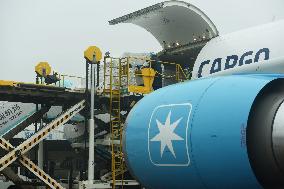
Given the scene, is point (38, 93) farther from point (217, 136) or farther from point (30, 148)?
point (217, 136)

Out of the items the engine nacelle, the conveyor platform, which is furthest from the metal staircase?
the engine nacelle

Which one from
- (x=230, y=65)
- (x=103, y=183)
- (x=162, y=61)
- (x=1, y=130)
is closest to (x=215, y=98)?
(x=230, y=65)

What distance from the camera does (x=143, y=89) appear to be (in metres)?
17.8

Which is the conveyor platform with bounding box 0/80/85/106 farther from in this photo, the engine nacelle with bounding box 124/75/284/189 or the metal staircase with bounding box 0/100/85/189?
the engine nacelle with bounding box 124/75/284/189

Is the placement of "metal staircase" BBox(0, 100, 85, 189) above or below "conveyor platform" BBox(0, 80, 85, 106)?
below

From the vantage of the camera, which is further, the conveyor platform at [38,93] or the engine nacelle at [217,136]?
the conveyor platform at [38,93]

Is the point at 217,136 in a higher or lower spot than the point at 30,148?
higher

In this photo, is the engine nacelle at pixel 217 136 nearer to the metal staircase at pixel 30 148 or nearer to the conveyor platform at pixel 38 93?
the metal staircase at pixel 30 148

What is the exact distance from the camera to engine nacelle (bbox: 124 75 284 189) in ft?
19.7

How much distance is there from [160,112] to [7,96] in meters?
12.5

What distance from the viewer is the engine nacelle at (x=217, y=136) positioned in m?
6.00

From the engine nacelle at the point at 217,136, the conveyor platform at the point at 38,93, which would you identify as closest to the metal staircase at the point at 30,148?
the conveyor platform at the point at 38,93

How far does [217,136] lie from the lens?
6180 mm

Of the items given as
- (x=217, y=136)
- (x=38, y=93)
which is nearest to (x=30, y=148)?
(x=38, y=93)
